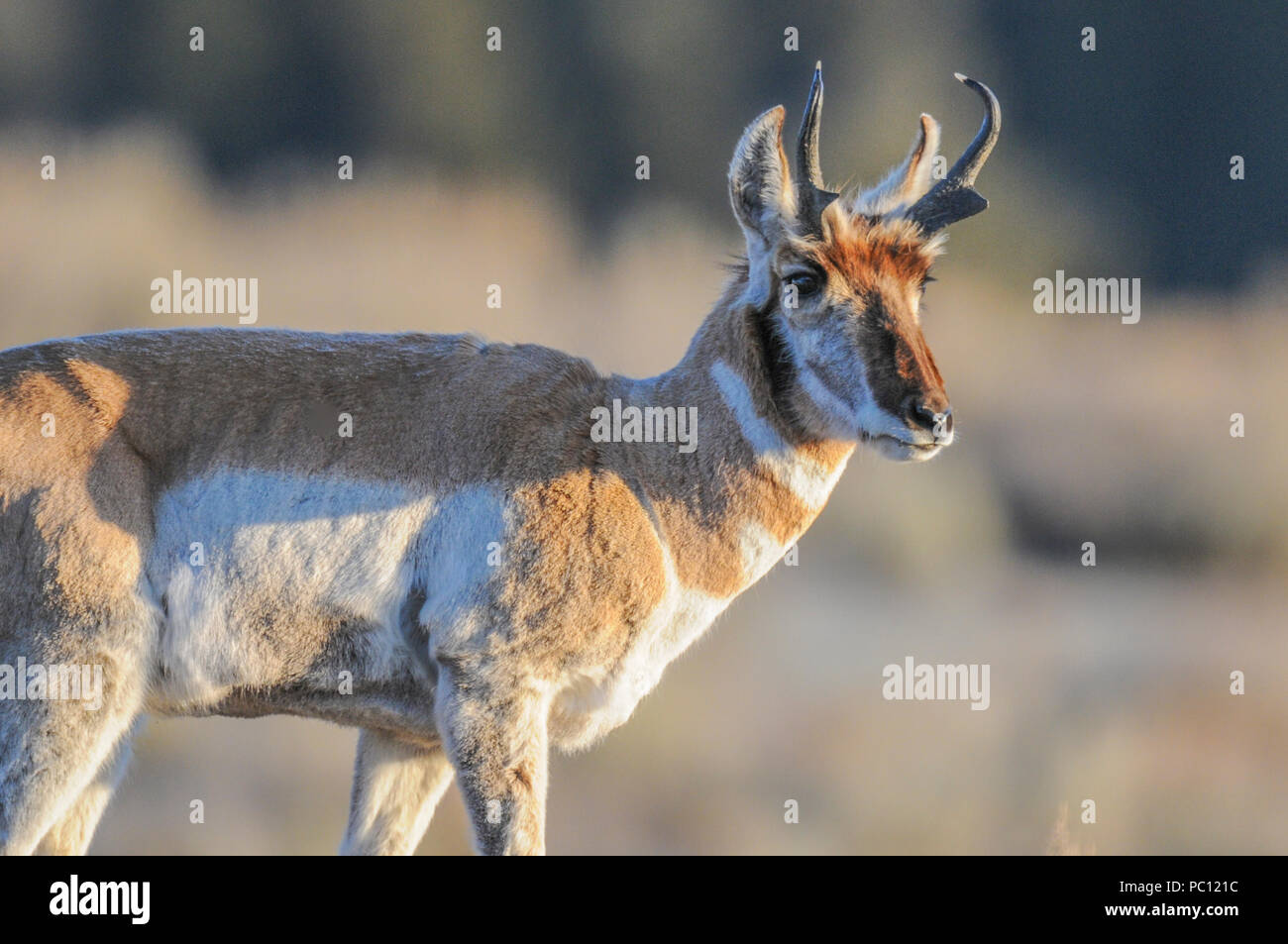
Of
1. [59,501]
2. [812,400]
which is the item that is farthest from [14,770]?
[812,400]

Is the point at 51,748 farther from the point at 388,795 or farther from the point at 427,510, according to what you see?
the point at 427,510

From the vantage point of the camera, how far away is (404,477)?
25.6 ft

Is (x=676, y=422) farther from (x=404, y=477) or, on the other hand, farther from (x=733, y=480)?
(x=404, y=477)

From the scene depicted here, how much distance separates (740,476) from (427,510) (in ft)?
5.54

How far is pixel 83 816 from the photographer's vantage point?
311 inches

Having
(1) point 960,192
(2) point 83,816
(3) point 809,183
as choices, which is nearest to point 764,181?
(3) point 809,183

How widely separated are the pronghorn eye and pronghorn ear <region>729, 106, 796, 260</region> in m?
0.29

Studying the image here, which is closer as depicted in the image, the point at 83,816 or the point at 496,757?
the point at 496,757

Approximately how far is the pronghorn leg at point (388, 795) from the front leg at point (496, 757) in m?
1.04

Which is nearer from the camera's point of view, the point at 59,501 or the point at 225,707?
the point at 59,501

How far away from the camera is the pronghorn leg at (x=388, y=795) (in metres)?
8.30

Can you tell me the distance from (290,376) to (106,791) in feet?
7.79

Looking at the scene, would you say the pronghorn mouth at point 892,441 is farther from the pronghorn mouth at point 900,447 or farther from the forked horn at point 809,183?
the forked horn at point 809,183

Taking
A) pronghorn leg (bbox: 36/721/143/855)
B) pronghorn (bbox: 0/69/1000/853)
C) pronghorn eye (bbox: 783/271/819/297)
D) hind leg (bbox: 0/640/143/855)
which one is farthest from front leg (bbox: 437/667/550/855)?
pronghorn eye (bbox: 783/271/819/297)
